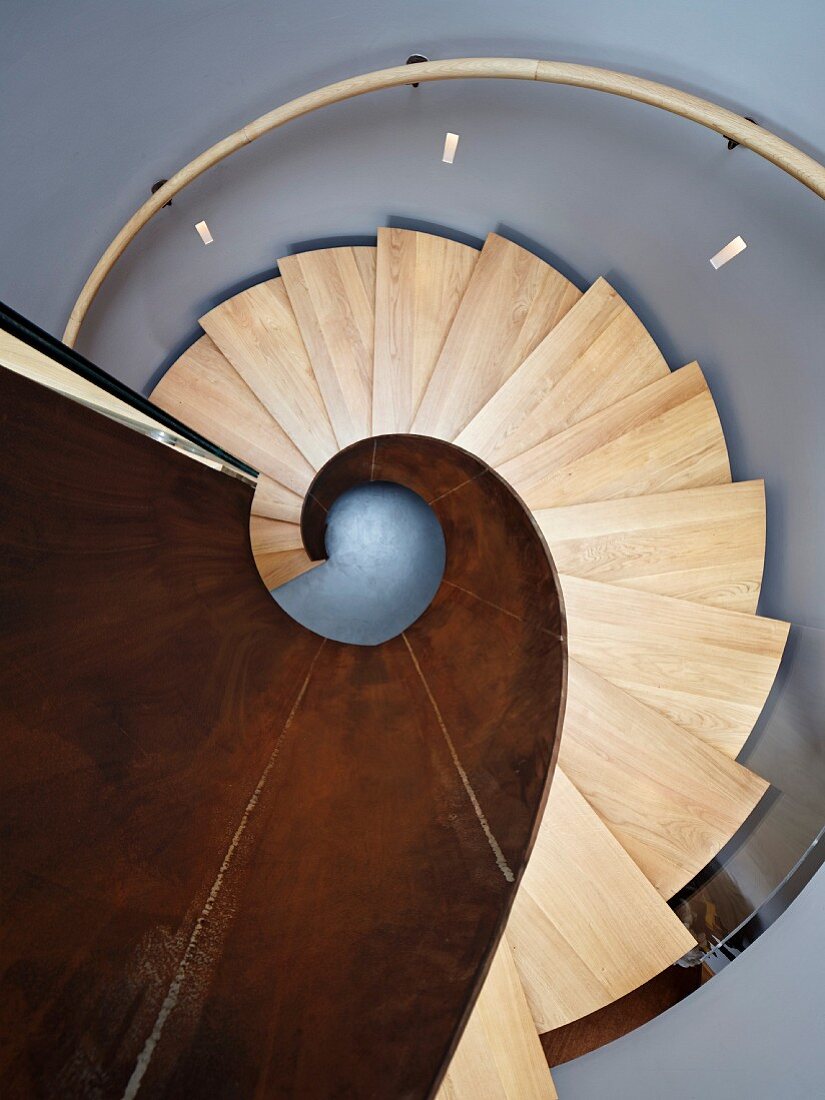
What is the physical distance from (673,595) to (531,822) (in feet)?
8.88

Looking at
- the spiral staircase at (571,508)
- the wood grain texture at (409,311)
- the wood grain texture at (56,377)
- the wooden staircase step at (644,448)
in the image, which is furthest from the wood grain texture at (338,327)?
the wood grain texture at (56,377)

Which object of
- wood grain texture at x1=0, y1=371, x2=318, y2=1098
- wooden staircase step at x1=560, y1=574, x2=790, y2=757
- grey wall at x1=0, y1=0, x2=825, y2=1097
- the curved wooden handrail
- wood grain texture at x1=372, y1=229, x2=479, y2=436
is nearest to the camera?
wood grain texture at x1=0, y1=371, x2=318, y2=1098

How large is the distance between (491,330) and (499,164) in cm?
92

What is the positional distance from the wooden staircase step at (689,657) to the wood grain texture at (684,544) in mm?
202

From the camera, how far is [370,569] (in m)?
4.84

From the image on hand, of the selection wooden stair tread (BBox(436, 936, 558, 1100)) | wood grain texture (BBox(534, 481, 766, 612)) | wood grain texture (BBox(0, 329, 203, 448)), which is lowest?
wooden stair tread (BBox(436, 936, 558, 1100))

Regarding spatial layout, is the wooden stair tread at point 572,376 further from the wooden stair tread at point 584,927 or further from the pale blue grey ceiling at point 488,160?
the wooden stair tread at point 584,927

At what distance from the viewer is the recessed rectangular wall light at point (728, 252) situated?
3276 mm

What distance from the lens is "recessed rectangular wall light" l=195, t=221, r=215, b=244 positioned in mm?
4129

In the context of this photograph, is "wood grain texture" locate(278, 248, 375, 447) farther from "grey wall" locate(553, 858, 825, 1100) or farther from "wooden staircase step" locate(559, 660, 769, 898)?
"grey wall" locate(553, 858, 825, 1100)

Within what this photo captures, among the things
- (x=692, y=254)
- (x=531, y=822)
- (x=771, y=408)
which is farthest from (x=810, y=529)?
(x=531, y=822)

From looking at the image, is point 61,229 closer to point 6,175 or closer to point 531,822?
point 6,175

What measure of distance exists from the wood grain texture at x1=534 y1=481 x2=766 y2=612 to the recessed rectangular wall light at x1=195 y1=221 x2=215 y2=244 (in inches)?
113

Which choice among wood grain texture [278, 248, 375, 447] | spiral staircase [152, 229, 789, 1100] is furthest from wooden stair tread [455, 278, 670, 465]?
wood grain texture [278, 248, 375, 447]
